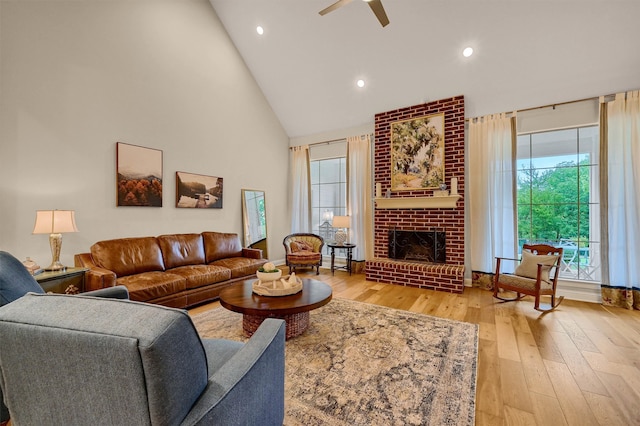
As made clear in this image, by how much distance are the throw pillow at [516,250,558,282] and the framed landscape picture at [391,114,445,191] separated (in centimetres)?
166

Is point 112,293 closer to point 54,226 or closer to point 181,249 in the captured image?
point 54,226

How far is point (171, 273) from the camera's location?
3564mm

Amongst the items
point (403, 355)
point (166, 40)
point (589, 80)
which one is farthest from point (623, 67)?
point (166, 40)

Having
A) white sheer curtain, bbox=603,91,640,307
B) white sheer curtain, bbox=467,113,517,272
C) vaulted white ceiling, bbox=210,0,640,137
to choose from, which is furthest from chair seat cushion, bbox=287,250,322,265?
white sheer curtain, bbox=603,91,640,307

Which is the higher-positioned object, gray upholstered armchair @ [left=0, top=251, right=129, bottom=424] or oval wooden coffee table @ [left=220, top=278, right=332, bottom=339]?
gray upholstered armchair @ [left=0, top=251, right=129, bottom=424]

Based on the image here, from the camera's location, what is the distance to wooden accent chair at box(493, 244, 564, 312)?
3.43 meters

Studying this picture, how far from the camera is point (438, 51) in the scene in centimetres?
421

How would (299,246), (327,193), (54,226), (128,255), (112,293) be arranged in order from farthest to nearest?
(327,193)
(299,246)
(128,255)
(54,226)
(112,293)

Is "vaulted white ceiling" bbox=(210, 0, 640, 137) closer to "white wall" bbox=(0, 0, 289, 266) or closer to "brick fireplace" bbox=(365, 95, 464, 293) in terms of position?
"brick fireplace" bbox=(365, 95, 464, 293)

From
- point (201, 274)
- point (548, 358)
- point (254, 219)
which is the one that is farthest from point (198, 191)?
point (548, 358)

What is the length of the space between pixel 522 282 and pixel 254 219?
4.57m

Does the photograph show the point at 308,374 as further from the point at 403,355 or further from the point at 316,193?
the point at 316,193

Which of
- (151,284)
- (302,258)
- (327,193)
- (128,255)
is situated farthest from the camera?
(327,193)

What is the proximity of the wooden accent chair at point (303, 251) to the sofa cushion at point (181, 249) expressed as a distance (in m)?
1.67
